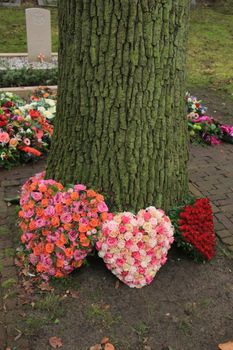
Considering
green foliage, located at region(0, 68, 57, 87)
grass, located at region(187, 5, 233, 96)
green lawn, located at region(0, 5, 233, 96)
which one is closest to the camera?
green foliage, located at region(0, 68, 57, 87)

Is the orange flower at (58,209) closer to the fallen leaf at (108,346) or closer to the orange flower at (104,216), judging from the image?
the orange flower at (104,216)

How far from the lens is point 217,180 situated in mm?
4762

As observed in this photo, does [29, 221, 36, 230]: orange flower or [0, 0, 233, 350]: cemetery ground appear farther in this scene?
[29, 221, 36, 230]: orange flower

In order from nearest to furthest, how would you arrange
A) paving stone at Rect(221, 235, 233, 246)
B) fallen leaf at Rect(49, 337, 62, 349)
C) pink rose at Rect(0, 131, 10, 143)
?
fallen leaf at Rect(49, 337, 62, 349), paving stone at Rect(221, 235, 233, 246), pink rose at Rect(0, 131, 10, 143)

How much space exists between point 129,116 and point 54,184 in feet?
2.43

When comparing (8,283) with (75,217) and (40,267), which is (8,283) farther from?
(75,217)

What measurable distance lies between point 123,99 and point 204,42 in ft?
33.3

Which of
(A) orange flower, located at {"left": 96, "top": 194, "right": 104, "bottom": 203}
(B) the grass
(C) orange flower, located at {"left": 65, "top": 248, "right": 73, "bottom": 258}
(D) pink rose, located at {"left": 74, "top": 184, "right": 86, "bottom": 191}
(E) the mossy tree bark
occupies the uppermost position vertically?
(E) the mossy tree bark

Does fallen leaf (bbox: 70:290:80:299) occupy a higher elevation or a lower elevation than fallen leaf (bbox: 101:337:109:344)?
higher

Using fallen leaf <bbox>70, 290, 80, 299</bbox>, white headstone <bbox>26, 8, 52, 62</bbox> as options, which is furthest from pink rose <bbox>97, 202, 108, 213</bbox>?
white headstone <bbox>26, 8, 52, 62</bbox>

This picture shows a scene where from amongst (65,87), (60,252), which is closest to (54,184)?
(60,252)

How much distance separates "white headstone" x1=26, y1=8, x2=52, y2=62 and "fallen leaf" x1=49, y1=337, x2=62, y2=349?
678cm

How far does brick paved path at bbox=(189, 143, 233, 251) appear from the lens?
12.8ft

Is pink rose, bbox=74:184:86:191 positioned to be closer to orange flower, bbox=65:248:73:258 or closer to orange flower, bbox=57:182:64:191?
orange flower, bbox=57:182:64:191
